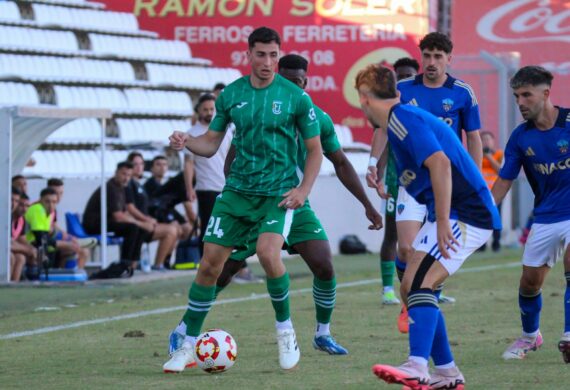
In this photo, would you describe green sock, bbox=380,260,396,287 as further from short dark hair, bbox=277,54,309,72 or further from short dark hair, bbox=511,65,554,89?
short dark hair, bbox=511,65,554,89

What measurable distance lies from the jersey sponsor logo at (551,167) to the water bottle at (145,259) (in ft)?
30.7

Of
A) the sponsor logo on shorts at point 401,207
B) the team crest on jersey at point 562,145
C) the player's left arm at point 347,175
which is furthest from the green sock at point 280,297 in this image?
the sponsor logo on shorts at point 401,207

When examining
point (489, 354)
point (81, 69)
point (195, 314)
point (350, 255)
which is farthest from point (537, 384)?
point (81, 69)

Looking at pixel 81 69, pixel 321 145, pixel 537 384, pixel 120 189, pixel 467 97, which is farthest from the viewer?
pixel 81 69

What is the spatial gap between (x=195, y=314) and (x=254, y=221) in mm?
637

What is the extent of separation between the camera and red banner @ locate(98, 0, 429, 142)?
30.2 metres

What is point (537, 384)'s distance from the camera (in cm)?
717

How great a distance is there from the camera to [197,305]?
8008 millimetres

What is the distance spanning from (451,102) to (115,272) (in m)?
6.69

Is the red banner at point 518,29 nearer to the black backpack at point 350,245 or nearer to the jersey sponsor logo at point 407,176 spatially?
the black backpack at point 350,245

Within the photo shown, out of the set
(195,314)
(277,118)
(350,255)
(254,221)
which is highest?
(277,118)

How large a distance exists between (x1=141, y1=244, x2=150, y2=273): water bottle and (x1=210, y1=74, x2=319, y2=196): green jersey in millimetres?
9299

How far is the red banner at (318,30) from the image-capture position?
3019 centimetres

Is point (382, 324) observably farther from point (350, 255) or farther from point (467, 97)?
point (350, 255)
